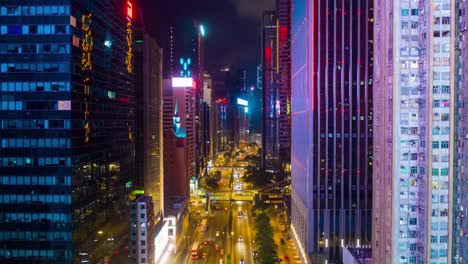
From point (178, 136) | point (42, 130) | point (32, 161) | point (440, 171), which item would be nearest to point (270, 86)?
point (178, 136)

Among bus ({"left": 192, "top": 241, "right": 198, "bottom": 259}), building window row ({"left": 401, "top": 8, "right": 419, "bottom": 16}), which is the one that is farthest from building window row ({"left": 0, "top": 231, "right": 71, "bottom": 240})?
bus ({"left": 192, "top": 241, "right": 198, "bottom": 259})

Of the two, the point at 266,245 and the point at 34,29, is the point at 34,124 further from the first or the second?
the point at 266,245

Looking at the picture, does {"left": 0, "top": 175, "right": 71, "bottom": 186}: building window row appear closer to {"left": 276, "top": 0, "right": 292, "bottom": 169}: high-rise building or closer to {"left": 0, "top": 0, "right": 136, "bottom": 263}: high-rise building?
{"left": 0, "top": 0, "right": 136, "bottom": 263}: high-rise building

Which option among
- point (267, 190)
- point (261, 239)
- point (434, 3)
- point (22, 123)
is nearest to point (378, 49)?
point (434, 3)

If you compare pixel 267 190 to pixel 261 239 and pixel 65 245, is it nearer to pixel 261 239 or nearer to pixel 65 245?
pixel 261 239

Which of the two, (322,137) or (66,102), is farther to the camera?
(322,137)

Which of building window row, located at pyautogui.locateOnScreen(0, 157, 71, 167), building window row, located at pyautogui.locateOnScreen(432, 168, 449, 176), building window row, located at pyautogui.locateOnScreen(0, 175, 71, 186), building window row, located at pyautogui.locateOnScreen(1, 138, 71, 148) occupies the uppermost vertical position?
building window row, located at pyautogui.locateOnScreen(1, 138, 71, 148)
